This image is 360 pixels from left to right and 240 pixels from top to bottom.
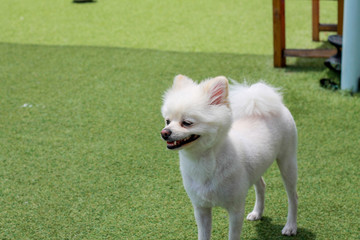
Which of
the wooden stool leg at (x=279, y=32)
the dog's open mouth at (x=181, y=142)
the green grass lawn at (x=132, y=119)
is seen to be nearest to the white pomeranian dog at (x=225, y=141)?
the dog's open mouth at (x=181, y=142)

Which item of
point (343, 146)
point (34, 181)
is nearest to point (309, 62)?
point (343, 146)

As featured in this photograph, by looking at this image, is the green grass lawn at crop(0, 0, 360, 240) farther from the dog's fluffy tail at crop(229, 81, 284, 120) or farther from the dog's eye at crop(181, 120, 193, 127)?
the dog's eye at crop(181, 120, 193, 127)

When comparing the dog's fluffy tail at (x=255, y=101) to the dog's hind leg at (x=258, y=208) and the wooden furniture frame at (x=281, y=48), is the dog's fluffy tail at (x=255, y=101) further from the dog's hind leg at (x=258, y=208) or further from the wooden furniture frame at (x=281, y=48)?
the wooden furniture frame at (x=281, y=48)

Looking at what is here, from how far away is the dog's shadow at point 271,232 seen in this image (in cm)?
296

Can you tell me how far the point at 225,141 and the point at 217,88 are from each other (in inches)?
12.1

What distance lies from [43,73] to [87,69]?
514 millimetres

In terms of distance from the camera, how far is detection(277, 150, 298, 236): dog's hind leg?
2840 millimetres

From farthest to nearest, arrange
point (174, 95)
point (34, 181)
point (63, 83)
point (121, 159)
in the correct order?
1. point (63, 83)
2. point (121, 159)
3. point (34, 181)
4. point (174, 95)

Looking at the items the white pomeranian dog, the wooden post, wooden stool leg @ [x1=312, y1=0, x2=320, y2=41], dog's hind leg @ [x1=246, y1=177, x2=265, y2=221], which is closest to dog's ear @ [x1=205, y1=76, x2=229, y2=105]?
the white pomeranian dog

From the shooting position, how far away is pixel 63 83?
18.0 ft

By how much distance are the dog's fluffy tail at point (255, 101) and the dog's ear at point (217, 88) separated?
432 mm

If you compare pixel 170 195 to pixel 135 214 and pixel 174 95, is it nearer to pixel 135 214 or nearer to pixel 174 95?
pixel 135 214

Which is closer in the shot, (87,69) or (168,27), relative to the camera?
(87,69)

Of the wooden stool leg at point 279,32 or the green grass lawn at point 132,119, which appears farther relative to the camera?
the wooden stool leg at point 279,32
